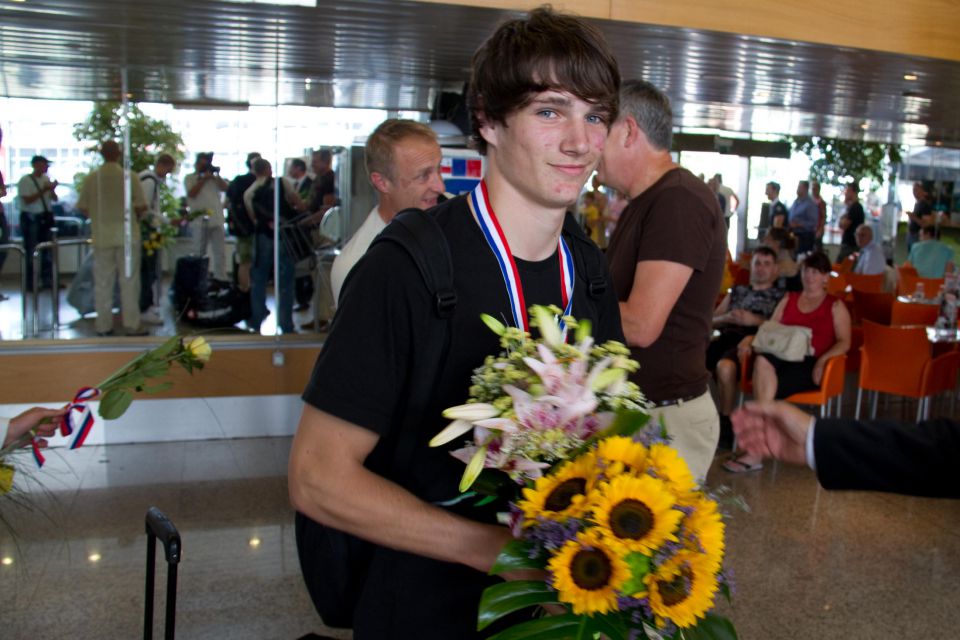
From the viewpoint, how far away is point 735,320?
698 centimetres

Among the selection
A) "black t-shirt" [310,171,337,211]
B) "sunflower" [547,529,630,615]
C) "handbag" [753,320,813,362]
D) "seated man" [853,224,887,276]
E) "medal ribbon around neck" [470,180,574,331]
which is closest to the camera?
"sunflower" [547,529,630,615]

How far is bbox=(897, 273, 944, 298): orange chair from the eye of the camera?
9828 mm

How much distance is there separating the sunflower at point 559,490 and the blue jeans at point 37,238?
675cm

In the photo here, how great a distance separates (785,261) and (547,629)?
7.38 metres

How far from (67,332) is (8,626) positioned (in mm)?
3659

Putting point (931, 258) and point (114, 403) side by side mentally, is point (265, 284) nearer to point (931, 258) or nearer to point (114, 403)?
point (114, 403)

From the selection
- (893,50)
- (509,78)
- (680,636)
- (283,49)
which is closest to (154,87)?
(283,49)

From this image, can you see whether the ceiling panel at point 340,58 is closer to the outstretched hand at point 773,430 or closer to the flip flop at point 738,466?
the flip flop at point 738,466

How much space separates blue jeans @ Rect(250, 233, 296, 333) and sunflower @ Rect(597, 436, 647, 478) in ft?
20.1

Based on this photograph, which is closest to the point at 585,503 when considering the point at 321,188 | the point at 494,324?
the point at 494,324

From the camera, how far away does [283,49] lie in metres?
6.60

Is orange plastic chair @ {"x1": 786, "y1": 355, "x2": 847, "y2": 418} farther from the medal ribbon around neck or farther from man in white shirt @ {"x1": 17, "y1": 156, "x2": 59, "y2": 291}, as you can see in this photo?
man in white shirt @ {"x1": 17, "y1": 156, "x2": 59, "y2": 291}

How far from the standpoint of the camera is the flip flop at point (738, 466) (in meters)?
6.08

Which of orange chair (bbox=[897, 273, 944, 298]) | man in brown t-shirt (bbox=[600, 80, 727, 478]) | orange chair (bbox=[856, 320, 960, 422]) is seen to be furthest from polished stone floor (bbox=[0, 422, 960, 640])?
orange chair (bbox=[897, 273, 944, 298])
